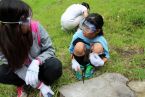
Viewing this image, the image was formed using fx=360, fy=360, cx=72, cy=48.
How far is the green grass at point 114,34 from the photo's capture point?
441cm

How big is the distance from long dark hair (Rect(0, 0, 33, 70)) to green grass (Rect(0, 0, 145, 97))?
1.85ft

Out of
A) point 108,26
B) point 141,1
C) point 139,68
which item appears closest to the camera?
point 139,68

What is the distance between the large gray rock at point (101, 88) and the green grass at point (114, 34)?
0.15 m

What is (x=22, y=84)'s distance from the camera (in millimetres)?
4176

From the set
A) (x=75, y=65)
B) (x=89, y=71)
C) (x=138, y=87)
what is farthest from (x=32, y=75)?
(x=138, y=87)

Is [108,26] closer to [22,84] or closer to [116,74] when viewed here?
[116,74]

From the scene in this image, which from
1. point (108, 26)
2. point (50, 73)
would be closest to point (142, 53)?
point (108, 26)

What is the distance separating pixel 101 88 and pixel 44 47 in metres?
0.78

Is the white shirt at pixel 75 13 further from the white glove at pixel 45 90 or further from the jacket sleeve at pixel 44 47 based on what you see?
the white glove at pixel 45 90

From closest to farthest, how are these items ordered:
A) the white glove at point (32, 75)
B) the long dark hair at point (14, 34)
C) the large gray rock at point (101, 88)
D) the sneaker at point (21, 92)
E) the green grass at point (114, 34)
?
the long dark hair at point (14, 34)
the white glove at point (32, 75)
the large gray rock at point (101, 88)
the sneaker at point (21, 92)
the green grass at point (114, 34)

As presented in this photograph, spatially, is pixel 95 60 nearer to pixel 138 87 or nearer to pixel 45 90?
pixel 138 87

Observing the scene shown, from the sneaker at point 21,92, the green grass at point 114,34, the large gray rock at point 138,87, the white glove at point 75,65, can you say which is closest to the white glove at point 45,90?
the green grass at point 114,34

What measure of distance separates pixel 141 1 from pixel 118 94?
3284 millimetres

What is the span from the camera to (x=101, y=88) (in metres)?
4.00
